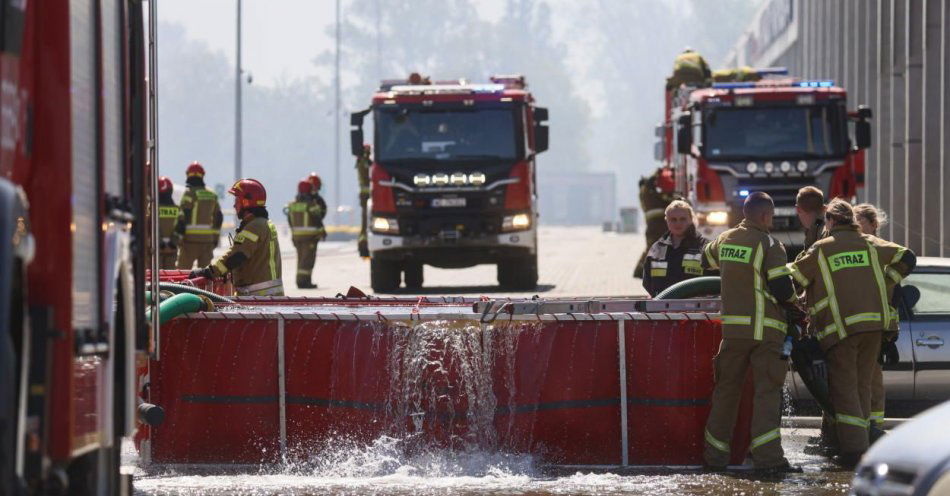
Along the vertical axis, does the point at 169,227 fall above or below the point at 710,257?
above

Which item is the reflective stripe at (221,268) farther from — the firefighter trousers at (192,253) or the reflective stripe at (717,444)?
the firefighter trousers at (192,253)

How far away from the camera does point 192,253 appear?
21625 mm

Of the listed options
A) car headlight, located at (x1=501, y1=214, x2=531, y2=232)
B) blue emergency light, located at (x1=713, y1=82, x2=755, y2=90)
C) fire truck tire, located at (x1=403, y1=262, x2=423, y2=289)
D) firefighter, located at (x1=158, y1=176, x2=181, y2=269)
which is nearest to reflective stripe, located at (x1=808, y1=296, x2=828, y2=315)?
firefighter, located at (x1=158, y1=176, x2=181, y2=269)

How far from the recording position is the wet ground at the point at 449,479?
30.0 feet

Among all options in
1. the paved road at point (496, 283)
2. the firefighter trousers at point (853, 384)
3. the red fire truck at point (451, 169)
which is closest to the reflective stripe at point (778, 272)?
the firefighter trousers at point (853, 384)

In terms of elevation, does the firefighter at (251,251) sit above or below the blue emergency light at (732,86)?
below

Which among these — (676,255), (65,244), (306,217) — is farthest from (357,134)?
(65,244)

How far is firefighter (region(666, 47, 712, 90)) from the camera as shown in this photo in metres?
27.0

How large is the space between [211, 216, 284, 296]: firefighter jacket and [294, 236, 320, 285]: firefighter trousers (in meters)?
14.6

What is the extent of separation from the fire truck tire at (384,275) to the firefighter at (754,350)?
16.7 m

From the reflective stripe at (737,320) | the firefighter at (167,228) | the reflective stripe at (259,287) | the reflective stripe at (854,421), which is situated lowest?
the reflective stripe at (854,421)

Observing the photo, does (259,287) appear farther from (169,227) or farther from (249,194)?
(169,227)

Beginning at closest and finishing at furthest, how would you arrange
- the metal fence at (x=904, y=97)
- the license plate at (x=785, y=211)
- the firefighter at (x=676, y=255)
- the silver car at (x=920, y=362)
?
the firefighter at (x=676, y=255) < the silver car at (x=920, y=362) < the license plate at (x=785, y=211) < the metal fence at (x=904, y=97)

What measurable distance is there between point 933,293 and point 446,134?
13591 mm
